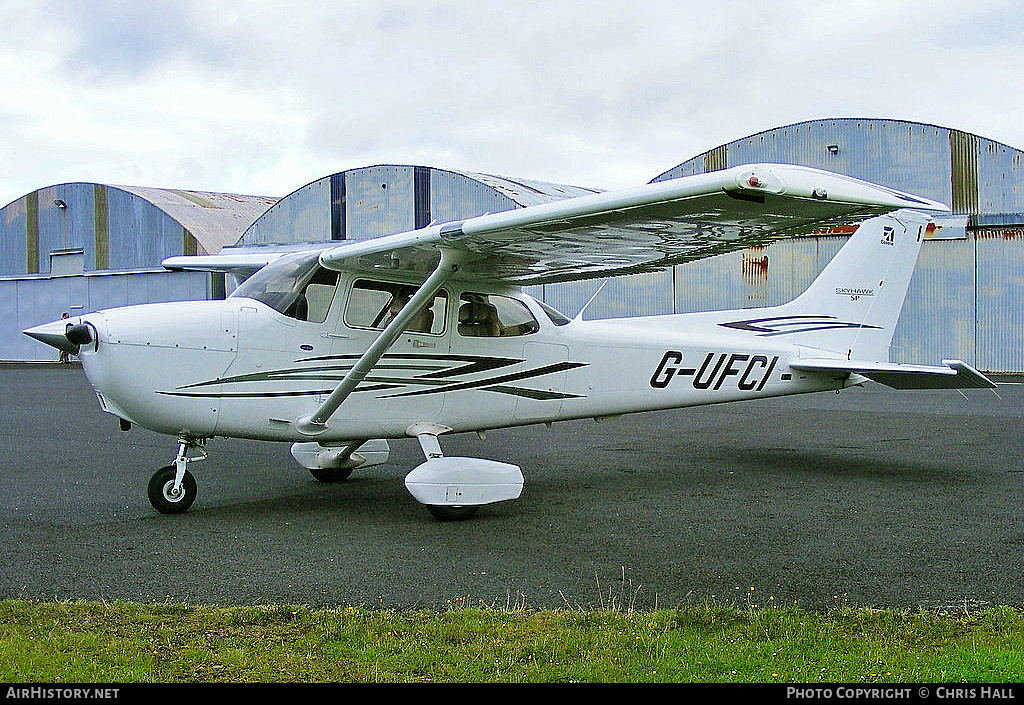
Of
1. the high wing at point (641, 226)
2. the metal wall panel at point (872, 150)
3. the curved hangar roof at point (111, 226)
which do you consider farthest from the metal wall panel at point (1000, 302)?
the curved hangar roof at point (111, 226)

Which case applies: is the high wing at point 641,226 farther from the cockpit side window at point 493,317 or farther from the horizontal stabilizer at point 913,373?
the horizontal stabilizer at point 913,373

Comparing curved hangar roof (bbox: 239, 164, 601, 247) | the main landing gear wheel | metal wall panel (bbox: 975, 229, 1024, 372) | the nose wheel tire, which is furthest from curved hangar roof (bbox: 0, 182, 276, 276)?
the main landing gear wheel

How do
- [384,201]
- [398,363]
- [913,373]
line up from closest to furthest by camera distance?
[398,363]
[913,373]
[384,201]

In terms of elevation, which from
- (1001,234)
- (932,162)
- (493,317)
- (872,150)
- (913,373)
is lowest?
(913,373)

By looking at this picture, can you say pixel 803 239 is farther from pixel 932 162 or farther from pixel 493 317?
pixel 493 317

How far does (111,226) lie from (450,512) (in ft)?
108

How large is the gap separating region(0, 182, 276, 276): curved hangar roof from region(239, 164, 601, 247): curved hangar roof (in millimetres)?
5411

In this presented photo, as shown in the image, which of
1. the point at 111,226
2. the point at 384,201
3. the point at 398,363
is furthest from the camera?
the point at 111,226

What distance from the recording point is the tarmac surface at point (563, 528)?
507cm

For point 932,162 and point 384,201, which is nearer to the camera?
point 932,162

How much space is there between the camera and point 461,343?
26.1ft

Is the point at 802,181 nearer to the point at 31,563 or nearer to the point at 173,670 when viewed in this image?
the point at 173,670

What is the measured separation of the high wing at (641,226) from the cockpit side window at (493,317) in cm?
22

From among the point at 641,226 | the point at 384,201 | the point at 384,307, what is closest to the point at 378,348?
the point at 384,307
